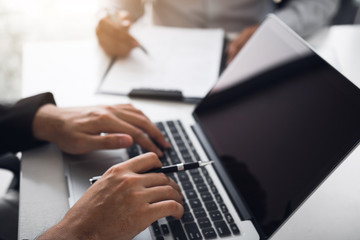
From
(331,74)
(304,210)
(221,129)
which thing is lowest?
(304,210)

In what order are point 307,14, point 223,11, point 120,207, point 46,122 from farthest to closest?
point 223,11
point 307,14
point 46,122
point 120,207

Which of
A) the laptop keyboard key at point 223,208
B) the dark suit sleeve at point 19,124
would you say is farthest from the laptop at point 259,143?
the dark suit sleeve at point 19,124

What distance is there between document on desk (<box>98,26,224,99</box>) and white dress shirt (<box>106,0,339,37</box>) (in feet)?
A: 0.62

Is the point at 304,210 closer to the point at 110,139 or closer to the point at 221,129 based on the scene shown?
the point at 221,129

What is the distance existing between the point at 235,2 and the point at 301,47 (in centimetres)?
73

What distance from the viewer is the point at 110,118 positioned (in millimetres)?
807

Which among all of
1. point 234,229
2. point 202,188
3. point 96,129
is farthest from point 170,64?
point 234,229

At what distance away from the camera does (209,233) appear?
634 millimetres

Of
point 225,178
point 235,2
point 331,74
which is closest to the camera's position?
point 331,74

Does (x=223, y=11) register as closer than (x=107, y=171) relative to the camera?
No

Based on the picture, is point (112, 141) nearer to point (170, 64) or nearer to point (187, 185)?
point (187, 185)

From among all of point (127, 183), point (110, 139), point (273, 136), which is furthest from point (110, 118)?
point (273, 136)

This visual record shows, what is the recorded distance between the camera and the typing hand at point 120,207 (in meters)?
0.61

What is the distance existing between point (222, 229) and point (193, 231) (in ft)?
0.16
